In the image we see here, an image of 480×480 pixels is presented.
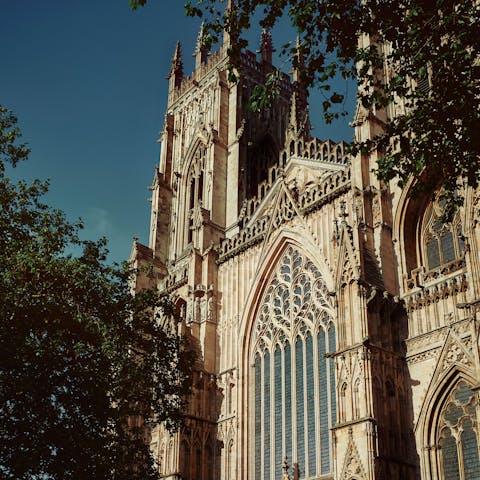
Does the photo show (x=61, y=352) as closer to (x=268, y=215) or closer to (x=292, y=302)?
(x=292, y=302)

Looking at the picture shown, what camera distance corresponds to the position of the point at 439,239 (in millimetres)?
23234

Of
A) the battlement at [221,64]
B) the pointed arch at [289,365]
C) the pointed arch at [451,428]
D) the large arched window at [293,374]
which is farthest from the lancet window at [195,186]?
the pointed arch at [451,428]

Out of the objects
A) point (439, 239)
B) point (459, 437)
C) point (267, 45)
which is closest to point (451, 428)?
point (459, 437)

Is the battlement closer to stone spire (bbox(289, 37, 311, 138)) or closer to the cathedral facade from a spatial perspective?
stone spire (bbox(289, 37, 311, 138))

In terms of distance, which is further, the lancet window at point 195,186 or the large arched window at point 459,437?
the lancet window at point 195,186

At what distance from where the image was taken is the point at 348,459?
19656mm

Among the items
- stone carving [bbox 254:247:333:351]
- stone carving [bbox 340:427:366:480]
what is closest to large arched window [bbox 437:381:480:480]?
stone carving [bbox 340:427:366:480]

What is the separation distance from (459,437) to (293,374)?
22.9 ft

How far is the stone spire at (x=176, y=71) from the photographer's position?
46003mm

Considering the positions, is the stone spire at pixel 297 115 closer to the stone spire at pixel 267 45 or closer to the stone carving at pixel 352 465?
the stone spire at pixel 267 45

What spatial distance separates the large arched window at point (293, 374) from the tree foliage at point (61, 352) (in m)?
5.41

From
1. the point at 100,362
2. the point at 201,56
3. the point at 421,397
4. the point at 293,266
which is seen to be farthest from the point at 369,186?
the point at 201,56

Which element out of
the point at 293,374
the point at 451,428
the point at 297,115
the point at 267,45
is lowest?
the point at 451,428

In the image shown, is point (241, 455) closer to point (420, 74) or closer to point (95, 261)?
point (95, 261)
